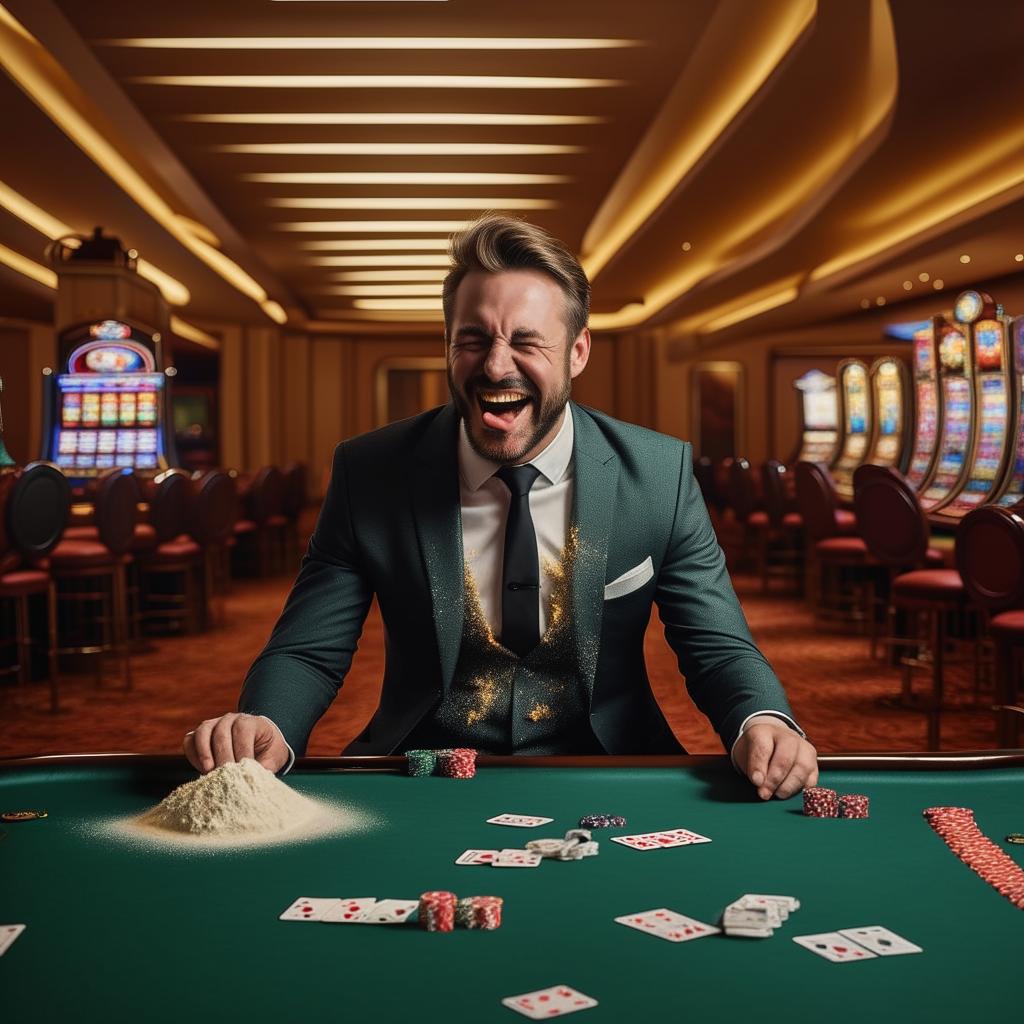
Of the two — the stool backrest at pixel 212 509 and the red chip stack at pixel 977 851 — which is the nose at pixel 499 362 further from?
the stool backrest at pixel 212 509

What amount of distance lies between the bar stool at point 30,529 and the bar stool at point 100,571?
0.28 meters

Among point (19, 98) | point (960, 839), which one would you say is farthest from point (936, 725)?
point (19, 98)

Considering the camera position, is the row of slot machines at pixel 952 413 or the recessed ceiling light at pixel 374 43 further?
the recessed ceiling light at pixel 374 43

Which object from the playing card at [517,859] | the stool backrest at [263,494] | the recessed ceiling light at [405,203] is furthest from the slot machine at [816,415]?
the playing card at [517,859]

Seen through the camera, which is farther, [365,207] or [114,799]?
[365,207]

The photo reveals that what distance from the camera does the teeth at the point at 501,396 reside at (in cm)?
163

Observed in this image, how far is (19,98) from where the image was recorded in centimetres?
579

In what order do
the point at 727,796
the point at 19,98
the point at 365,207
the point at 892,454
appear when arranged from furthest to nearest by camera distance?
the point at 365,207 < the point at 892,454 < the point at 19,98 < the point at 727,796

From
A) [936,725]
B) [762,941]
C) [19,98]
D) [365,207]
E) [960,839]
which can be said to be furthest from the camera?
[365,207]

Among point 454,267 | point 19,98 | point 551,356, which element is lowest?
point 551,356

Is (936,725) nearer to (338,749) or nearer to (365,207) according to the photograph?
(338,749)

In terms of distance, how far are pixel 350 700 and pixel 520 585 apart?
10.4 ft

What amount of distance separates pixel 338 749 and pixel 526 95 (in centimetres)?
410

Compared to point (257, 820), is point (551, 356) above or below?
above
